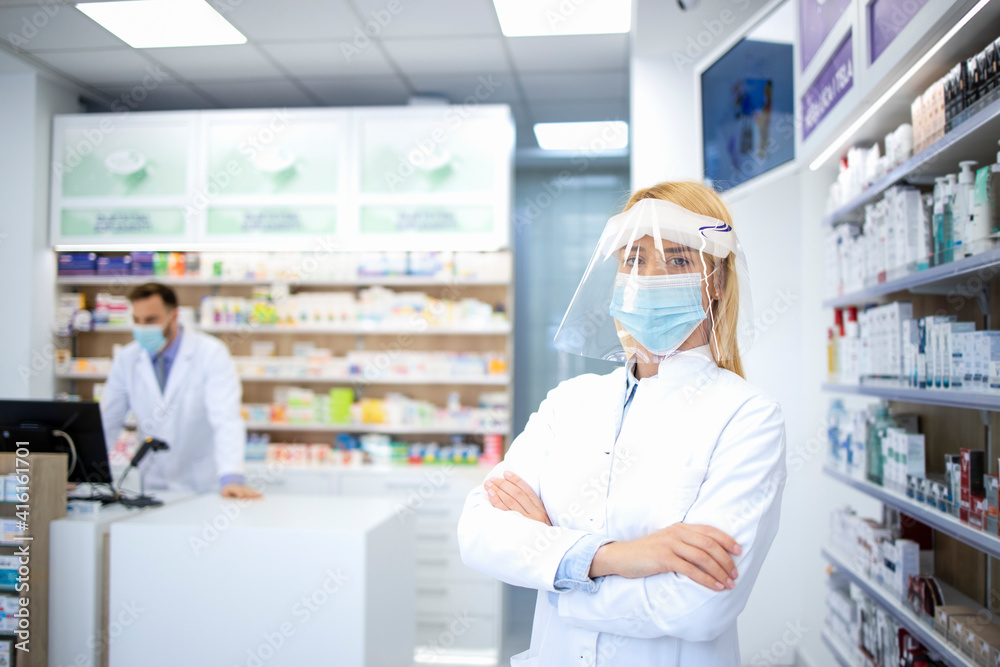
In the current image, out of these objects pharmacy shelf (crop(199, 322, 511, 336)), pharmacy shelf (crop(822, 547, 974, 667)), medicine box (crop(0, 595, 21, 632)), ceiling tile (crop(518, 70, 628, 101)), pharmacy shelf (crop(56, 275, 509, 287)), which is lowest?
medicine box (crop(0, 595, 21, 632))

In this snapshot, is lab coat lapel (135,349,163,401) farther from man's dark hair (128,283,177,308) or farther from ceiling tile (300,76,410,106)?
ceiling tile (300,76,410,106)

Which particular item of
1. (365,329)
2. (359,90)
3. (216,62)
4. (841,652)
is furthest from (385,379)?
(841,652)

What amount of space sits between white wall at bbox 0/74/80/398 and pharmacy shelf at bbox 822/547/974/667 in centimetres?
496

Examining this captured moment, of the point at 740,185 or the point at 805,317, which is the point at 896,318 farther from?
the point at 805,317

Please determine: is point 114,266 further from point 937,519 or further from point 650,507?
point 937,519

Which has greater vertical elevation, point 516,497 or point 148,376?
point 148,376

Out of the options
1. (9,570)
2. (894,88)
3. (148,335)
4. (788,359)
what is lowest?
(9,570)

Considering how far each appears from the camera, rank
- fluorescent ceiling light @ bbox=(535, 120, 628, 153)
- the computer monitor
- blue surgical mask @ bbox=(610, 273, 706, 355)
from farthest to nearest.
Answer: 1. fluorescent ceiling light @ bbox=(535, 120, 628, 153)
2. the computer monitor
3. blue surgical mask @ bbox=(610, 273, 706, 355)

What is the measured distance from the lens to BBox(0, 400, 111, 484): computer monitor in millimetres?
2547

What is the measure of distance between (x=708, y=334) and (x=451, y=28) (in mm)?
3023

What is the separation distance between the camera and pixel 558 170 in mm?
6262

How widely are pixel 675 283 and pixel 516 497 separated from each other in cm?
57

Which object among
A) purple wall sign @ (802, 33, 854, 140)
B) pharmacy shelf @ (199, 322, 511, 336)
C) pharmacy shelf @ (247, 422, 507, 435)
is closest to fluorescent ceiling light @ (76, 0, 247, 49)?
pharmacy shelf @ (199, 322, 511, 336)

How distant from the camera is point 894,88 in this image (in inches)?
83.4
